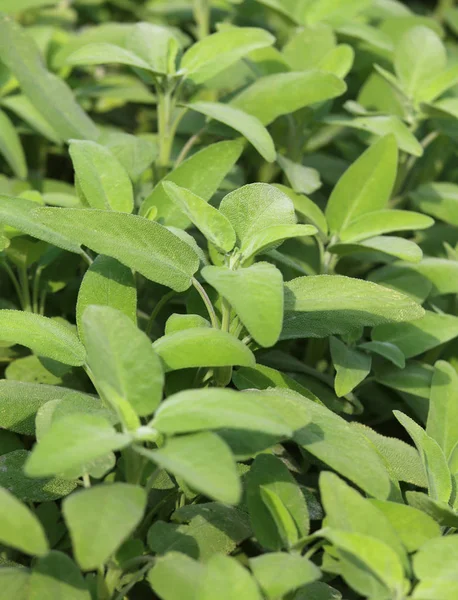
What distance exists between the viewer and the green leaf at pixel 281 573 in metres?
0.67

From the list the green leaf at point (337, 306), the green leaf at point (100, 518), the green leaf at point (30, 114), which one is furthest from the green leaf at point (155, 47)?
the green leaf at point (100, 518)

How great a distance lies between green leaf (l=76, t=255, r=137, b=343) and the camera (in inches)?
36.2

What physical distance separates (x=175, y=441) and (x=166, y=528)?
0.59ft

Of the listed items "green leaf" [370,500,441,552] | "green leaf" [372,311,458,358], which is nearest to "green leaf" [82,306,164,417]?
"green leaf" [370,500,441,552]

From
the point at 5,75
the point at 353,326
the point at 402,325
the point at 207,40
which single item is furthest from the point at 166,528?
the point at 5,75

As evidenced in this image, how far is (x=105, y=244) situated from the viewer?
0.84 metres

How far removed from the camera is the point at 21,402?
0.86 meters

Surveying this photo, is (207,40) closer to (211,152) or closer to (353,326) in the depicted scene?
(211,152)

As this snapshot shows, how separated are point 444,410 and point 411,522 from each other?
0.78ft

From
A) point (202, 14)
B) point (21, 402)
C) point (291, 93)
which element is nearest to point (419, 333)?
point (291, 93)

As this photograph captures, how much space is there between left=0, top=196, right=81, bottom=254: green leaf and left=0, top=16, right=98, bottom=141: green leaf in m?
0.35

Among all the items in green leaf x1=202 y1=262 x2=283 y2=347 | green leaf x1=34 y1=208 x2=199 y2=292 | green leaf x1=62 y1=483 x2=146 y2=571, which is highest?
green leaf x1=202 y1=262 x2=283 y2=347

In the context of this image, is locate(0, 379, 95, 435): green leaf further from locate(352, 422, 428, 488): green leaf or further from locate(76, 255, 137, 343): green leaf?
locate(352, 422, 428, 488): green leaf

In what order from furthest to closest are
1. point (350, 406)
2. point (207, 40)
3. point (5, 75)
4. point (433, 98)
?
point (5, 75) → point (433, 98) → point (207, 40) → point (350, 406)
